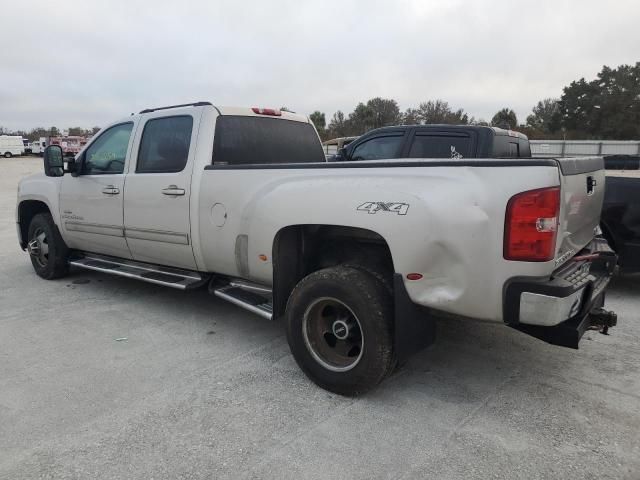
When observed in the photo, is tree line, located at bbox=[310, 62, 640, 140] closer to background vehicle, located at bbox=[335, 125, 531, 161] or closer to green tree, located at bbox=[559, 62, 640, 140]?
green tree, located at bbox=[559, 62, 640, 140]

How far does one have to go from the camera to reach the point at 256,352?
12.8 feet

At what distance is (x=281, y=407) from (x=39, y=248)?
4412 mm

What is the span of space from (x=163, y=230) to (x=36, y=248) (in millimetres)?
2663

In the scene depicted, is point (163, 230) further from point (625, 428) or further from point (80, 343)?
point (625, 428)

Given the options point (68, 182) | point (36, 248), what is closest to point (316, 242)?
point (68, 182)

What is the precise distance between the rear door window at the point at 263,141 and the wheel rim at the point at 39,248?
9.86 feet

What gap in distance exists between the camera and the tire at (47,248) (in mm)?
5711

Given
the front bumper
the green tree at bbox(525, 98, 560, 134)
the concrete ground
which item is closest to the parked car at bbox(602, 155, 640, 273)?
the concrete ground

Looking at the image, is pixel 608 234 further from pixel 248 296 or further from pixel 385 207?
pixel 248 296

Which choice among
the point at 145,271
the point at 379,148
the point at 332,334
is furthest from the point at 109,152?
the point at 379,148

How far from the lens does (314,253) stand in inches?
146

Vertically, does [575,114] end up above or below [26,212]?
above

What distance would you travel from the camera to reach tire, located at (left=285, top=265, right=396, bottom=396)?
9.70 ft

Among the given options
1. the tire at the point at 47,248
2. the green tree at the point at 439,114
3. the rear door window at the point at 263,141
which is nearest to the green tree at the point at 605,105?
the green tree at the point at 439,114
